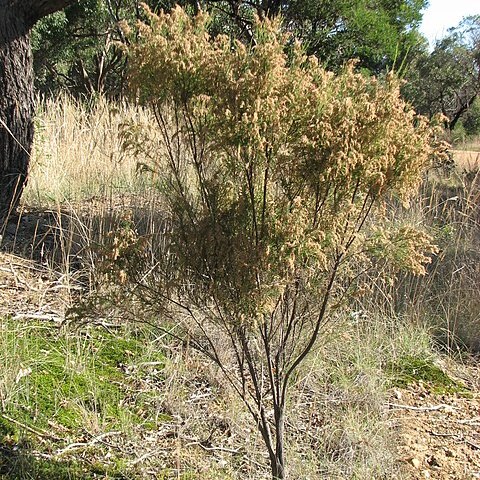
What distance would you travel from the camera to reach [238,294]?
5.95 feet

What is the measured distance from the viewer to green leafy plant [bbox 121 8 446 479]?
1654 millimetres

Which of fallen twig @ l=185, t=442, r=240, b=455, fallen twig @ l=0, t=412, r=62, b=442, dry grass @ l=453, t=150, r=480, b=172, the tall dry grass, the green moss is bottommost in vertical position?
fallen twig @ l=185, t=442, r=240, b=455

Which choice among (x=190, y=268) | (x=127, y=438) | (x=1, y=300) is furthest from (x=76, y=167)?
(x=190, y=268)

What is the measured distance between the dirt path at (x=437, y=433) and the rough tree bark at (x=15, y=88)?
2.77 m

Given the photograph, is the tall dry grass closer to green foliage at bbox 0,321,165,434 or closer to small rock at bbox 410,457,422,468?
green foliage at bbox 0,321,165,434

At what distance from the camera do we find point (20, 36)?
3990mm

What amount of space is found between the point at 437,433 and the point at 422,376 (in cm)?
60

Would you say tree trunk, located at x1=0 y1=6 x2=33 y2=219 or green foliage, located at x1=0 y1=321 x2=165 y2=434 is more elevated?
tree trunk, located at x1=0 y1=6 x2=33 y2=219

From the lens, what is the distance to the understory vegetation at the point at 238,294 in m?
1.70

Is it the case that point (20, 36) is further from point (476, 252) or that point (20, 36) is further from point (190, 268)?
point (476, 252)

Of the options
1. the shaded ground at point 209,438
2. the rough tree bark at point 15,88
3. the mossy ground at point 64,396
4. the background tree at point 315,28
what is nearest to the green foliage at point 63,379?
the mossy ground at point 64,396

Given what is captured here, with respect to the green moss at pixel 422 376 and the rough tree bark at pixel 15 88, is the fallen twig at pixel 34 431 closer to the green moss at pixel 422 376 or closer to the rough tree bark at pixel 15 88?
the rough tree bark at pixel 15 88

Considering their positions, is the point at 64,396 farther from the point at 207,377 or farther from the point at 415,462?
the point at 415,462

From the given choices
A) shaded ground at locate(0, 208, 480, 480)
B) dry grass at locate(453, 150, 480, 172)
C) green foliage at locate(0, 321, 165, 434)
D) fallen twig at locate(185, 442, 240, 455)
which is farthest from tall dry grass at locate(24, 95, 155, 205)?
dry grass at locate(453, 150, 480, 172)
